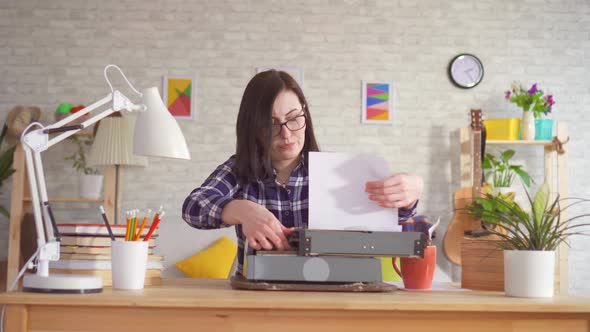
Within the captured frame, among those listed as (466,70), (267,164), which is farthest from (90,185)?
(466,70)

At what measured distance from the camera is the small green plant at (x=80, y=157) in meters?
4.20

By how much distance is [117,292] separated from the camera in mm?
1245

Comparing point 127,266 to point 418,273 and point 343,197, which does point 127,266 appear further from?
point 418,273

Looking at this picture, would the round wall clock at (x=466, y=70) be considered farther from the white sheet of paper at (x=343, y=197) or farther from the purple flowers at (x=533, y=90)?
the white sheet of paper at (x=343, y=197)

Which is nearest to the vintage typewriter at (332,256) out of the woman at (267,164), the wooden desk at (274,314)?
the wooden desk at (274,314)

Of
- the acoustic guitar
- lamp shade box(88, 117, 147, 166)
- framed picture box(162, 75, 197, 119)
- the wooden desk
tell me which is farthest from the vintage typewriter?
framed picture box(162, 75, 197, 119)

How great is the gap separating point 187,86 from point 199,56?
0.76 ft

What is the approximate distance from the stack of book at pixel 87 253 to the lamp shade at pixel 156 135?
0.24m

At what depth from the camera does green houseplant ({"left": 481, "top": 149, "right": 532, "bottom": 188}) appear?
4.17 meters

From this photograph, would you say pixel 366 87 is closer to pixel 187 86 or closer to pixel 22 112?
pixel 187 86

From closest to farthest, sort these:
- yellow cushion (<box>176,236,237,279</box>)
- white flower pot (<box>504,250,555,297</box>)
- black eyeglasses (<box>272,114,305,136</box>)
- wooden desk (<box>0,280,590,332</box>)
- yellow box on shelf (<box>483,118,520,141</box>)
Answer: wooden desk (<box>0,280,590,332</box>) → white flower pot (<box>504,250,555,297</box>) → black eyeglasses (<box>272,114,305,136</box>) → yellow cushion (<box>176,236,237,279</box>) → yellow box on shelf (<box>483,118,520,141</box>)

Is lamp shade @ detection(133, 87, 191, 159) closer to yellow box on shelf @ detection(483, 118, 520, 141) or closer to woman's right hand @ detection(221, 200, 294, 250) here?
woman's right hand @ detection(221, 200, 294, 250)

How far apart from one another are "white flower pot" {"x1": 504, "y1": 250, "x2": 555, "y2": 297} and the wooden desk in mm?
111

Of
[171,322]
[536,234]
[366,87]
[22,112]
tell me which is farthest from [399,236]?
[22,112]
